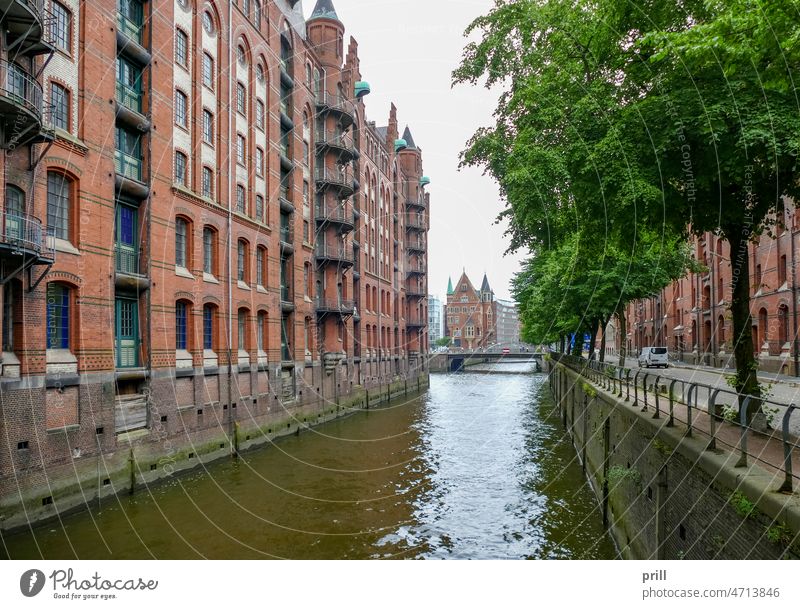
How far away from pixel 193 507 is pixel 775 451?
14725 millimetres

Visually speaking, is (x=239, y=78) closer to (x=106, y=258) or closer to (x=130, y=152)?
(x=130, y=152)

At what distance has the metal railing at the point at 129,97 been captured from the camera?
1916 cm

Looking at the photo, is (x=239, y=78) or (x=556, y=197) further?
(x=239, y=78)

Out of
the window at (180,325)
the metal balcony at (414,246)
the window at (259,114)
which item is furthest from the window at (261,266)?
the metal balcony at (414,246)

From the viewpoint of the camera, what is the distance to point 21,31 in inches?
556

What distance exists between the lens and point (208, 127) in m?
24.2

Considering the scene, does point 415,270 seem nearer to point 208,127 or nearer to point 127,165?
point 208,127

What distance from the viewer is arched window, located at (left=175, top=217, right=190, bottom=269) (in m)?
21.9

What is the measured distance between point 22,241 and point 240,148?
14566 mm

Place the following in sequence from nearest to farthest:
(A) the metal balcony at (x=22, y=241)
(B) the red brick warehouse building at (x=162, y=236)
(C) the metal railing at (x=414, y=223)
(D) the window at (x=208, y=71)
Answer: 1. (A) the metal balcony at (x=22, y=241)
2. (B) the red brick warehouse building at (x=162, y=236)
3. (D) the window at (x=208, y=71)
4. (C) the metal railing at (x=414, y=223)

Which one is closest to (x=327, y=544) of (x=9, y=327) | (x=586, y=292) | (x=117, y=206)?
(x=9, y=327)

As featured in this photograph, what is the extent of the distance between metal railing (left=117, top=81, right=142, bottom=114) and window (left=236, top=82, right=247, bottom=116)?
21.3 feet

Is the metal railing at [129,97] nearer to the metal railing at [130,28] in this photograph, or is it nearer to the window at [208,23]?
the metal railing at [130,28]
